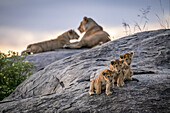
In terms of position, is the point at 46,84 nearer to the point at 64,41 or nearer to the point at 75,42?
the point at 75,42

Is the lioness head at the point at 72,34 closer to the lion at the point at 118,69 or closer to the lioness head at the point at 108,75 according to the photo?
the lion at the point at 118,69

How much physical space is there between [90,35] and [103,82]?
13294 mm

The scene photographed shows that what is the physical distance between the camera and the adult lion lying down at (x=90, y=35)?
647 inches

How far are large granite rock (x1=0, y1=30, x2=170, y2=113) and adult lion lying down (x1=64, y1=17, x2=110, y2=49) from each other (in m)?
7.30

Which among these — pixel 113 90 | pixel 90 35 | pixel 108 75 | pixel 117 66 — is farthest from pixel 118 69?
pixel 90 35

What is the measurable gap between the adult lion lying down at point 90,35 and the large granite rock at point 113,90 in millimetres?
7299

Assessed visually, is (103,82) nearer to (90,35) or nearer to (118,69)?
(118,69)

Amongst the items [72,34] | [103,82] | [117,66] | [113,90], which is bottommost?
[113,90]

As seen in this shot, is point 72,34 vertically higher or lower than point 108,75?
higher

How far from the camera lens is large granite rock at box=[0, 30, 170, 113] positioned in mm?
4215

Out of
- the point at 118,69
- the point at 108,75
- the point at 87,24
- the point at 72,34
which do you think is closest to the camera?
the point at 108,75

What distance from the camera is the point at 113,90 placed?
15.3ft

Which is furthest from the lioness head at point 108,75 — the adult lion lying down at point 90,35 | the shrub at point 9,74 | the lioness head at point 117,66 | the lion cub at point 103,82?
the adult lion lying down at point 90,35

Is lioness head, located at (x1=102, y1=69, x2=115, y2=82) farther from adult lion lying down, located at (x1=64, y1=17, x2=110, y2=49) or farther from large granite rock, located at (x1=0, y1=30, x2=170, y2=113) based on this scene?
adult lion lying down, located at (x1=64, y1=17, x2=110, y2=49)
